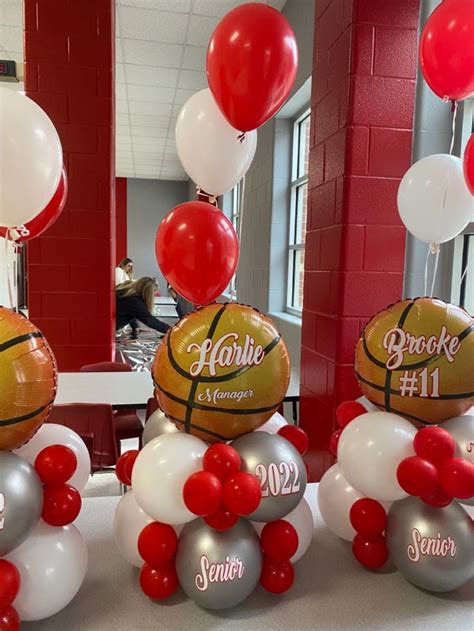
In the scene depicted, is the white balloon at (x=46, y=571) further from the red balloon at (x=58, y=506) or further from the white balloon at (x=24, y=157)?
the white balloon at (x=24, y=157)

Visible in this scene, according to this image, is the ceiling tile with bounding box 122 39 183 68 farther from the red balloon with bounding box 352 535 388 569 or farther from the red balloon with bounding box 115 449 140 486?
the red balloon with bounding box 352 535 388 569

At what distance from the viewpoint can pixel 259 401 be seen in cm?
109

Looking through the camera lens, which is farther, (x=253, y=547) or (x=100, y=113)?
(x=100, y=113)

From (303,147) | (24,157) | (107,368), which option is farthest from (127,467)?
(303,147)

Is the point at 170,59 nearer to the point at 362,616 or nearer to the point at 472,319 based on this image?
the point at 472,319

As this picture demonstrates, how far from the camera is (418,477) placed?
1.02 metres

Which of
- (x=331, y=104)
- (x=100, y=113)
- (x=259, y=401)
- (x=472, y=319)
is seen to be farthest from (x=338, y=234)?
(x=100, y=113)

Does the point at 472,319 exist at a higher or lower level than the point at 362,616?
higher

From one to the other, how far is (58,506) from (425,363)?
84 cm

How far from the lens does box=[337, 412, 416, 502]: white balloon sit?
1.09 m

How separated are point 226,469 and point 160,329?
3.87 meters

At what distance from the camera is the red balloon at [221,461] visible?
0.98 meters

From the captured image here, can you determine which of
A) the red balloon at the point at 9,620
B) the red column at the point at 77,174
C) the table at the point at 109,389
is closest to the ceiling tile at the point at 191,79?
the red column at the point at 77,174

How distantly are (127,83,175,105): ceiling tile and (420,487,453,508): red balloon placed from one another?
5.50 meters
